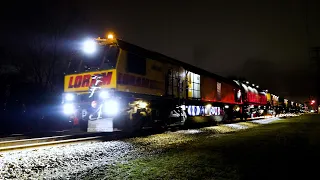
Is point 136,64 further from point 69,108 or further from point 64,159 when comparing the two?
point 64,159

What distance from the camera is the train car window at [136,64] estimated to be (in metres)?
12.5

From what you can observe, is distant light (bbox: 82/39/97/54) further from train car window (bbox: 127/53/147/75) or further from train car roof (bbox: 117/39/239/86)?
train car window (bbox: 127/53/147/75)

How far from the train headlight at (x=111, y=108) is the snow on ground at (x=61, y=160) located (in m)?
1.83

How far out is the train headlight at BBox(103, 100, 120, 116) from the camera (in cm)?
1121

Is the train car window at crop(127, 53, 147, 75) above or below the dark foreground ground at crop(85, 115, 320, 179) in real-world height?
above

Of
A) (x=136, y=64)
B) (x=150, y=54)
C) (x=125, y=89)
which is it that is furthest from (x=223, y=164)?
(x=150, y=54)

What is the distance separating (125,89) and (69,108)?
104 inches

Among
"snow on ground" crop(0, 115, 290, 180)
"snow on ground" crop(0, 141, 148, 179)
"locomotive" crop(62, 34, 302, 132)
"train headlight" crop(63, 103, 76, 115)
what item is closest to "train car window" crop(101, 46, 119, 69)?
"locomotive" crop(62, 34, 302, 132)

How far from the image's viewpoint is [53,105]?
88.4ft

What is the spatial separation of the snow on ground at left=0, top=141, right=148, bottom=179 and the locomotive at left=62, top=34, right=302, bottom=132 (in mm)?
2193

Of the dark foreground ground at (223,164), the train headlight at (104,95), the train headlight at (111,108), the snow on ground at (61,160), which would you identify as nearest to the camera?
the dark foreground ground at (223,164)

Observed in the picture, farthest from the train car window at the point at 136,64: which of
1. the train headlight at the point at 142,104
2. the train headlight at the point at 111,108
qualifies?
the train headlight at the point at 111,108

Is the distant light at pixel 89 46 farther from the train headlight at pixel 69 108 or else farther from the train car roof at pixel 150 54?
the train headlight at pixel 69 108

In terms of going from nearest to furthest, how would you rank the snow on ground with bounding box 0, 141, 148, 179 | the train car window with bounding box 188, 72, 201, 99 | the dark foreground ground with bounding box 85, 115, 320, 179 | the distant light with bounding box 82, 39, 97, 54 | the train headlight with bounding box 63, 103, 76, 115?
the dark foreground ground with bounding box 85, 115, 320, 179, the snow on ground with bounding box 0, 141, 148, 179, the train headlight with bounding box 63, 103, 76, 115, the distant light with bounding box 82, 39, 97, 54, the train car window with bounding box 188, 72, 201, 99
